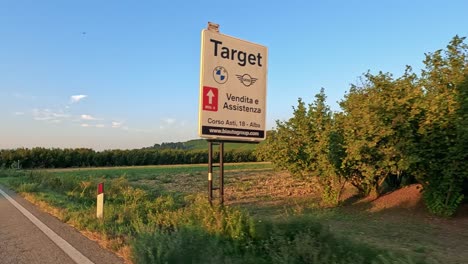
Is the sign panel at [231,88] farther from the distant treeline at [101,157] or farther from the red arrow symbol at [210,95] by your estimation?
the distant treeline at [101,157]

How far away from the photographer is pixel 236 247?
6070 millimetres

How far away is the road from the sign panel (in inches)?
118

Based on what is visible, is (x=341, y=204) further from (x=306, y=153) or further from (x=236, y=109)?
(x=236, y=109)

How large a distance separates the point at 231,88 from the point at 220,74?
0.39 metres

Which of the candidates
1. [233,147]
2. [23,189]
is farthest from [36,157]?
[23,189]

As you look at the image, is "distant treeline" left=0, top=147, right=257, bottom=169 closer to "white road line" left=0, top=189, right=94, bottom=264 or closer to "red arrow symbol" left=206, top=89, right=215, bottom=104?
"white road line" left=0, top=189, right=94, bottom=264

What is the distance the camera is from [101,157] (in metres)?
94.8

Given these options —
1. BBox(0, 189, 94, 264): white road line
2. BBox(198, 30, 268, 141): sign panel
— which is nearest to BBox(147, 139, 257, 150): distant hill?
BBox(0, 189, 94, 264): white road line

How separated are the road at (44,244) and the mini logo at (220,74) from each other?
3.89 m

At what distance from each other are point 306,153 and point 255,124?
7.67m

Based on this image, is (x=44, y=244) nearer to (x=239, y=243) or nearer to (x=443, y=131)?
(x=239, y=243)

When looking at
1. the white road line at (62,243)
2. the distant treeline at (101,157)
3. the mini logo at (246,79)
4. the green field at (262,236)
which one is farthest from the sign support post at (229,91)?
Result: the distant treeline at (101,157)

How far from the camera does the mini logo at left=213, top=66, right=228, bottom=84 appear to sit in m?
8.51

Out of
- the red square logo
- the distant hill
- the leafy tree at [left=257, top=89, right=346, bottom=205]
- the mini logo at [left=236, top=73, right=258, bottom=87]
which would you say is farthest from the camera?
the distant hill
